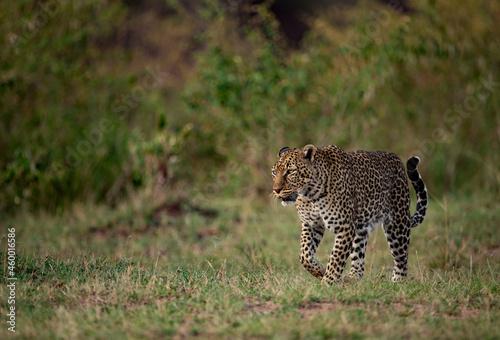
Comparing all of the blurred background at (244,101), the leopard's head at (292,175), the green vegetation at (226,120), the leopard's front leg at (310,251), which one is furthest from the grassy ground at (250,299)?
the blurred background at (244,101)

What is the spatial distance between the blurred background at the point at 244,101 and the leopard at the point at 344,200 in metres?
5.08

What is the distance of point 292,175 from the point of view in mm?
6250

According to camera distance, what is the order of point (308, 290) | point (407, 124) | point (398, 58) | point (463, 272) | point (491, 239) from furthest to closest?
point (407, 124), point (398, 58), point (491, 239), point (463, 272), point (308, 290)

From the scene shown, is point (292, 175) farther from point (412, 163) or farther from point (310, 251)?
point (412, 163)

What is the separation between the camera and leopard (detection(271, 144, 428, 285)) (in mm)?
6266

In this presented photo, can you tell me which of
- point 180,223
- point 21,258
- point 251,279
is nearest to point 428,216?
point 180,223

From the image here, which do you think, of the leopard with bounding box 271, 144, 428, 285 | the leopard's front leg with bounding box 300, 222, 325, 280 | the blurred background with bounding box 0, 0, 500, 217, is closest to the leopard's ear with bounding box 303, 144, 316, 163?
the leopard with bounding box 271, 144, 428, 285

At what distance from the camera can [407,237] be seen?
7.05m

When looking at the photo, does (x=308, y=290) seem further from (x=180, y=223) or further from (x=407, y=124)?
(x=407, y=124)

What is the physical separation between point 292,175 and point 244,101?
6782 mm

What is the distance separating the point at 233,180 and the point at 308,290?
7845 mm

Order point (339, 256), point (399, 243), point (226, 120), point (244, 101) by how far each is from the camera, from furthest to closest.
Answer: point (226, 120) → point (244, 101) → point (399, 243) → point (339, 256)

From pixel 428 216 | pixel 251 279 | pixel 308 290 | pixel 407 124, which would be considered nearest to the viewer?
pixel 308 290

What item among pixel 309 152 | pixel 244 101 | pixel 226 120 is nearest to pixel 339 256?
pixel 309 152
